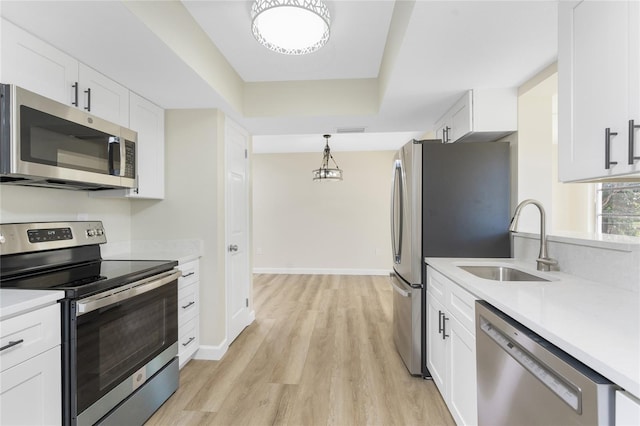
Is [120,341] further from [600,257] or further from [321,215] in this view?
[321,215]

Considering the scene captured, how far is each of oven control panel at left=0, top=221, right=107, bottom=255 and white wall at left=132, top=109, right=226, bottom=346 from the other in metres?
0.49

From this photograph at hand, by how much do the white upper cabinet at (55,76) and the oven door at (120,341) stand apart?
1078mm

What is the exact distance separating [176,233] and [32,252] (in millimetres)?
1018

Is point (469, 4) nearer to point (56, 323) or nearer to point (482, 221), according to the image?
point (482, 221)

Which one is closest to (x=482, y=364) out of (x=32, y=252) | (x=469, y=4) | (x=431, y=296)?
(x=431, y=296)

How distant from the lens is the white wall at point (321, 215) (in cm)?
585

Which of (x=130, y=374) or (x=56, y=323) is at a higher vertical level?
(x=56, y=323)

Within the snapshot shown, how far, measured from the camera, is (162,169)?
2594 mm

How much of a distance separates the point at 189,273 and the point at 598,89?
8.63 feet

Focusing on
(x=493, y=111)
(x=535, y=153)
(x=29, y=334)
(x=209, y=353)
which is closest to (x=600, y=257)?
(x=535, y=153)

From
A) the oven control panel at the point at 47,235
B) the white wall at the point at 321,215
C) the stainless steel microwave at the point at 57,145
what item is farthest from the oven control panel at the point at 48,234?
the white wall at the point at 321,215

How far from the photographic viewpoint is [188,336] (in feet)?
7.88

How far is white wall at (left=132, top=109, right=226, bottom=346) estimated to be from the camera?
8.53 ft

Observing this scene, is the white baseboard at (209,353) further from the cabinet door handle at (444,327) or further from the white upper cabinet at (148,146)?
the cabinet door handle at (444,327)
